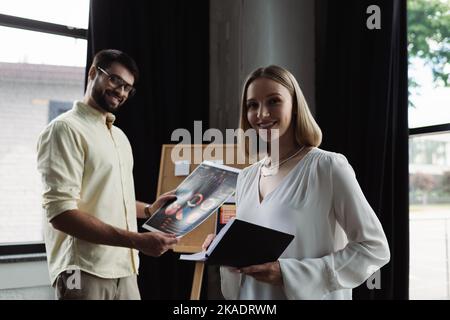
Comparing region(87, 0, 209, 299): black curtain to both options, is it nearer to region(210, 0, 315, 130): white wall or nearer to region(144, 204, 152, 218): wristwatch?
region(210, 0, 315, 130): white wall

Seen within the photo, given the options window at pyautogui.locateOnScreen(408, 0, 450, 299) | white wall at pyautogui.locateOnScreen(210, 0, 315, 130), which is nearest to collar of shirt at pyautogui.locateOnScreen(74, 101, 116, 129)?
white wall at pyautogui.locateOnScreen(210, 0, 315, 130)

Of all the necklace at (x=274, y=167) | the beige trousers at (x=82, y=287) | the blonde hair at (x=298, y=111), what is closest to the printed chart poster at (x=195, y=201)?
the beige trousers at (x=82, y=287)

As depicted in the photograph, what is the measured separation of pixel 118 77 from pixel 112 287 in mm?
833

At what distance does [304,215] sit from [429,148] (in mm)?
1351

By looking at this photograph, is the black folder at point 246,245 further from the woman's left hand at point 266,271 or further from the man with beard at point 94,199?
the man with beard at point 94,199

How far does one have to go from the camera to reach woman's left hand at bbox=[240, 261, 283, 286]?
105cm

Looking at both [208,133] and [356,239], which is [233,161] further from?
[356,239]

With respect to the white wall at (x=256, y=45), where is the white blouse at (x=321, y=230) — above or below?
below

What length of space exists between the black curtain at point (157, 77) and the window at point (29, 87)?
233 mm

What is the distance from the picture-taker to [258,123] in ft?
3.99

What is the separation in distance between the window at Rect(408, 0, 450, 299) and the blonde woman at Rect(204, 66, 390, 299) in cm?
115

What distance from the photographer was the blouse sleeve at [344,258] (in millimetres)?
1061
